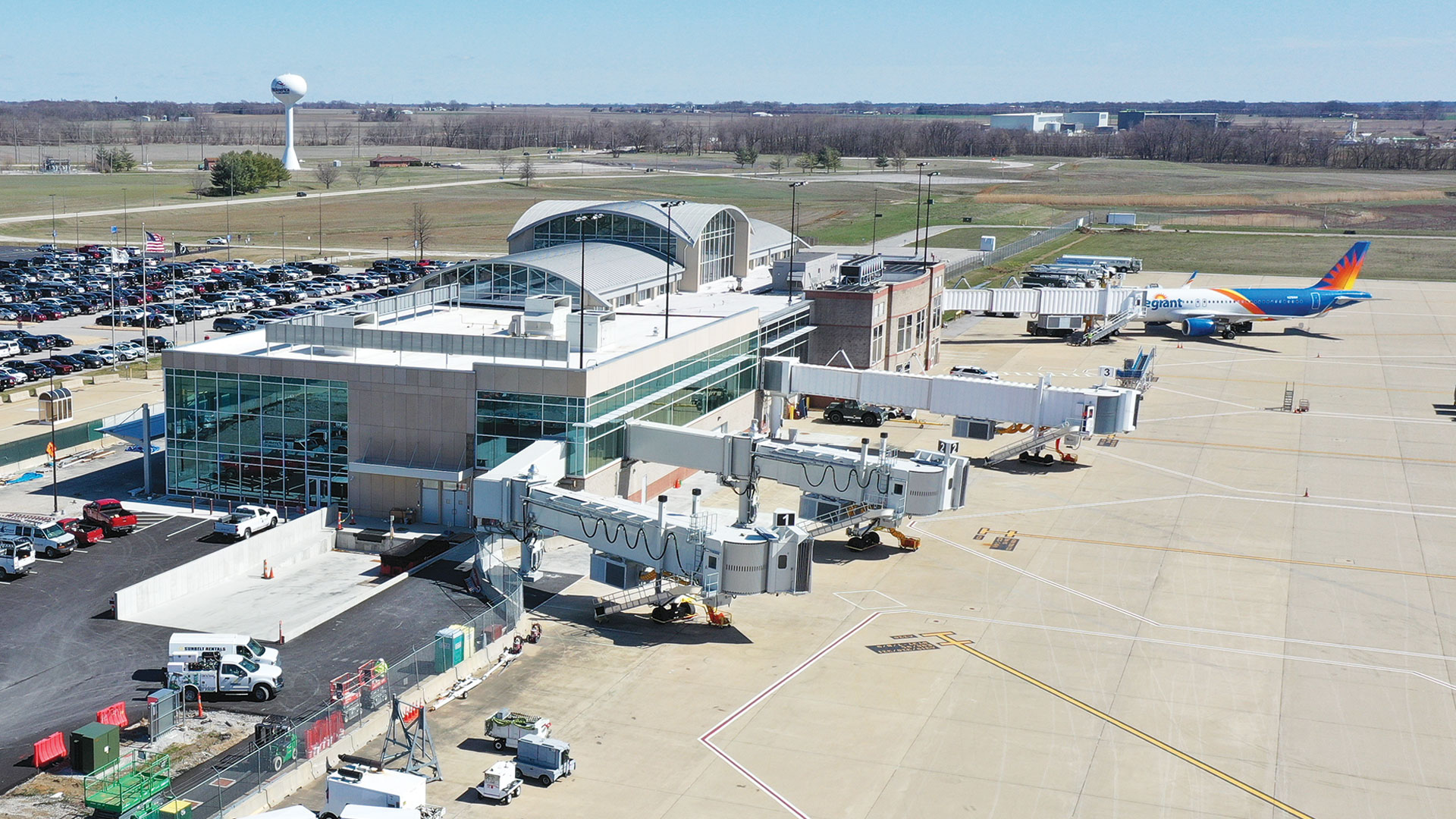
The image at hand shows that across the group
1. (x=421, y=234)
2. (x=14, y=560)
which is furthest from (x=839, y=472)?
(x=421, y=234)

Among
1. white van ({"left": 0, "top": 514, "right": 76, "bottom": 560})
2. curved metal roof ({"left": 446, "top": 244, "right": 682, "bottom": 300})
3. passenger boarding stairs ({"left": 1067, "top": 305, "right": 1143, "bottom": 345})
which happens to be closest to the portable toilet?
white van ({"left": 0, "top": 514, "right": 76, "bottom": 560})

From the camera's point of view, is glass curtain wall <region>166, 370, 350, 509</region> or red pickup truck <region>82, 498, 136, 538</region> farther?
glass curtain wall <region>166, 370, 350, 509</region>

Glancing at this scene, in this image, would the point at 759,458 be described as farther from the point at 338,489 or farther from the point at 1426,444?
the point at 1426,444

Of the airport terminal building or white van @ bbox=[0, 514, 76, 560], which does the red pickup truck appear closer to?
white van @ bbox=[0, 514, 76, 560]

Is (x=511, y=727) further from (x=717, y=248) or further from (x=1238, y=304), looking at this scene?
(x=1238, y=304)

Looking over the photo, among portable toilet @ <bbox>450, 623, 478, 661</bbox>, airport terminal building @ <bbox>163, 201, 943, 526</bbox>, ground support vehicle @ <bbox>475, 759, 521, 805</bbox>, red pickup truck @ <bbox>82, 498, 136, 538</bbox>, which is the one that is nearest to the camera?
ground support vehicle @ <bbox>475, 759, 521, 805</bbox>

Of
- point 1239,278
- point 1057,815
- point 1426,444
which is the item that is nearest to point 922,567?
point 1057,815
